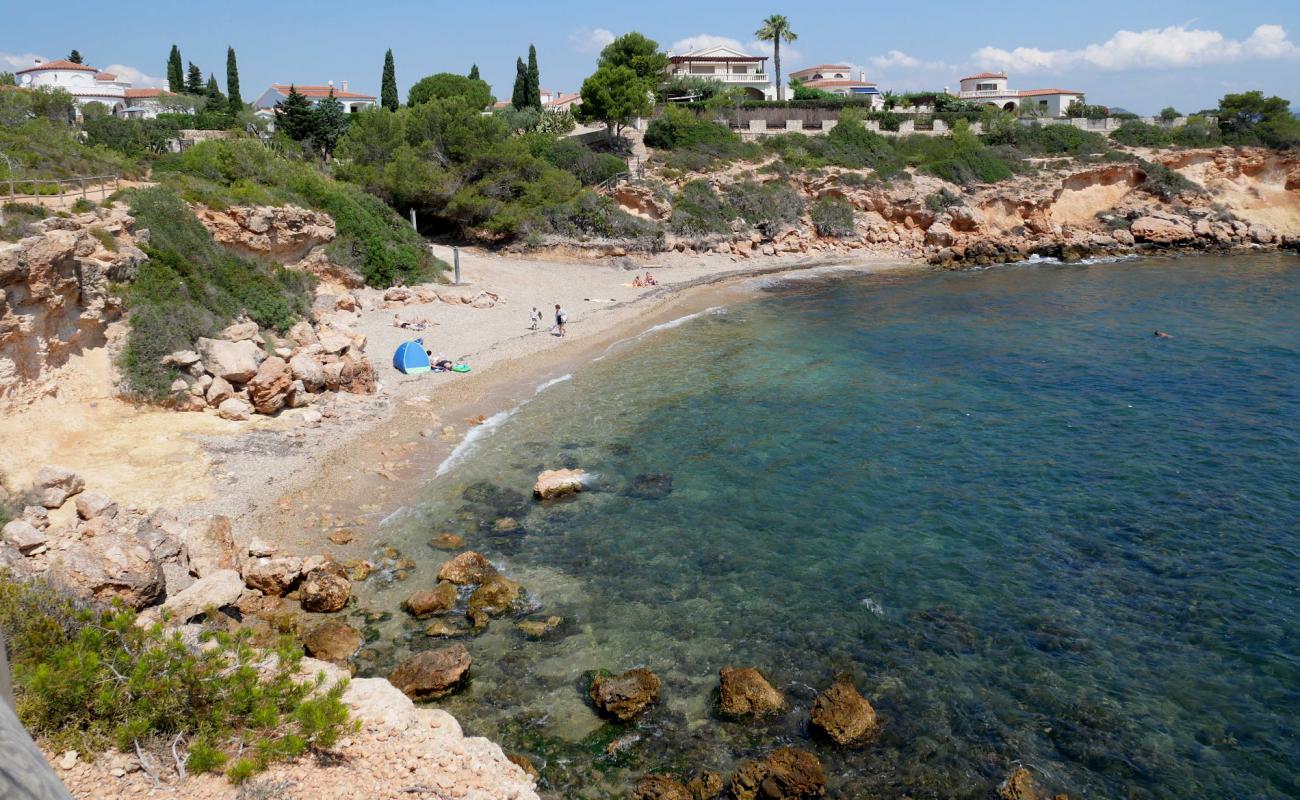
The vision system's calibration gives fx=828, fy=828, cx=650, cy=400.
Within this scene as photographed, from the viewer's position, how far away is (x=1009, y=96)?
8669 cm

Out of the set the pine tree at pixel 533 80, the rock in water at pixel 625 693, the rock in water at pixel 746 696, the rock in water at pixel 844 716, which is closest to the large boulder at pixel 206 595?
the rock in water at pixel 625 693

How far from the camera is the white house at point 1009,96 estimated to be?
7938 centimetres

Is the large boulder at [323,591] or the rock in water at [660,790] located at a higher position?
the large boulder at [323,591]

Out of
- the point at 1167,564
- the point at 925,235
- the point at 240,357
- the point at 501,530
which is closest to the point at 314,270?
the point at 240,357

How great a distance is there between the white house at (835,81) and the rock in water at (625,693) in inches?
3247

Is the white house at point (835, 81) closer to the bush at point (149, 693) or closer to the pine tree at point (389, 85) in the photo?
the pine tree at point (389, 85)

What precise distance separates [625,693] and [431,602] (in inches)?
164

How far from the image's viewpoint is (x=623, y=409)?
24203mm

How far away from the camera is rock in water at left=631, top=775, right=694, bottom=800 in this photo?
10.1 metres

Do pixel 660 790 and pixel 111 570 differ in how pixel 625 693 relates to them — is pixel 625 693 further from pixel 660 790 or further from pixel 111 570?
pixel 111 570

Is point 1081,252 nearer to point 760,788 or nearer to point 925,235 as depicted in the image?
point 925,235

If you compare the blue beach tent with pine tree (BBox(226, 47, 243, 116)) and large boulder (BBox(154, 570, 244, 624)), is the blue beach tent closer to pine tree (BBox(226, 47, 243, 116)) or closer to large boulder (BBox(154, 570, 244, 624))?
large boulder (BBox(154, 570, 244, 624))

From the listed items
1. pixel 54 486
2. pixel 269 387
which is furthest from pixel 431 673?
pixel 269 387

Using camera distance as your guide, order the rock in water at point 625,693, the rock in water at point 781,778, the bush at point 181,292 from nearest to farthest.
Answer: the rock in water at point 781,778, the rock in water at point 625,693, the bush at point 181,292
